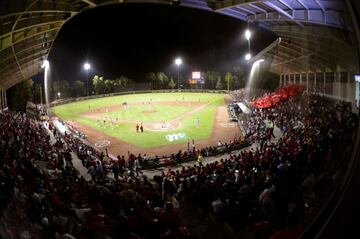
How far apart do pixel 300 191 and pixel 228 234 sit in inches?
23.2

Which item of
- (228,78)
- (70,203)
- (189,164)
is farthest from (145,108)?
(70,203)

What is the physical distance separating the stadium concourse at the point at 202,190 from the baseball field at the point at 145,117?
4.82 ft

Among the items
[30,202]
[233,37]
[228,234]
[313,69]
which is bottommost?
[228,234]

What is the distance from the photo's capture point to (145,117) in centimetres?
832

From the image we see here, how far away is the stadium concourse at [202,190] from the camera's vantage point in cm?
171

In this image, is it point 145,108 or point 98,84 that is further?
point 145,108

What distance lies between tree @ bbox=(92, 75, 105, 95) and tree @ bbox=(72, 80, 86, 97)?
20cm

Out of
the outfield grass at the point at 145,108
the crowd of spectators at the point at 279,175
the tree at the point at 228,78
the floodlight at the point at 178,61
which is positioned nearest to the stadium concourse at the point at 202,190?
the crowd of spectators at the point at 279,175

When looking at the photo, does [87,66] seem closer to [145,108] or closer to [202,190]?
[202,190]

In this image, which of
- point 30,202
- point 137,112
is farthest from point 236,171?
point 137,112

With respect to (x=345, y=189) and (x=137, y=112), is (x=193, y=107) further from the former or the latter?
(x=345, y=189)

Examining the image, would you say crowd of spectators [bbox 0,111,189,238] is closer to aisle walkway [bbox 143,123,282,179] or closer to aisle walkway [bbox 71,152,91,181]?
aisle walkway [bbox 71,152,91,181]

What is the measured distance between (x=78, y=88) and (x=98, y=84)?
1.14 ft

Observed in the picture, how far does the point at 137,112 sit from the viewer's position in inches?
295
